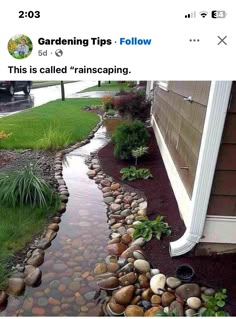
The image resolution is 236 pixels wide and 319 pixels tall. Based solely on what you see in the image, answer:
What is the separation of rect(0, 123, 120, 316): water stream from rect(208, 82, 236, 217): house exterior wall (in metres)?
1.17

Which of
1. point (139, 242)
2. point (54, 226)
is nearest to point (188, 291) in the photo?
point (139, 242)

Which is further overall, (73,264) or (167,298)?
(73,264)

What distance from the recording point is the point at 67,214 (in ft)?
11.7

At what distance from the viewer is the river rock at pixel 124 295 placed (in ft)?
7.33

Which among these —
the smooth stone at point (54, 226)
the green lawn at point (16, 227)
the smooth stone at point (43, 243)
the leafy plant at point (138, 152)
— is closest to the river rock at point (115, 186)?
the leafy plant at point (138, 152)

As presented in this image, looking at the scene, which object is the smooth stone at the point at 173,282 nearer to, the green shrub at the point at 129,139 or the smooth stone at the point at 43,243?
the smooth stone at the point at 43,243

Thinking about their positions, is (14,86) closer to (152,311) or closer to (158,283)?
(158,283)

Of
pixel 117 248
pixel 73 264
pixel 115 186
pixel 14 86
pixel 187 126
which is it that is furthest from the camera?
pixel 14 86

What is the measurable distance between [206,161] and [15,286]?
1803 mm

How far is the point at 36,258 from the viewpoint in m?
2.71
